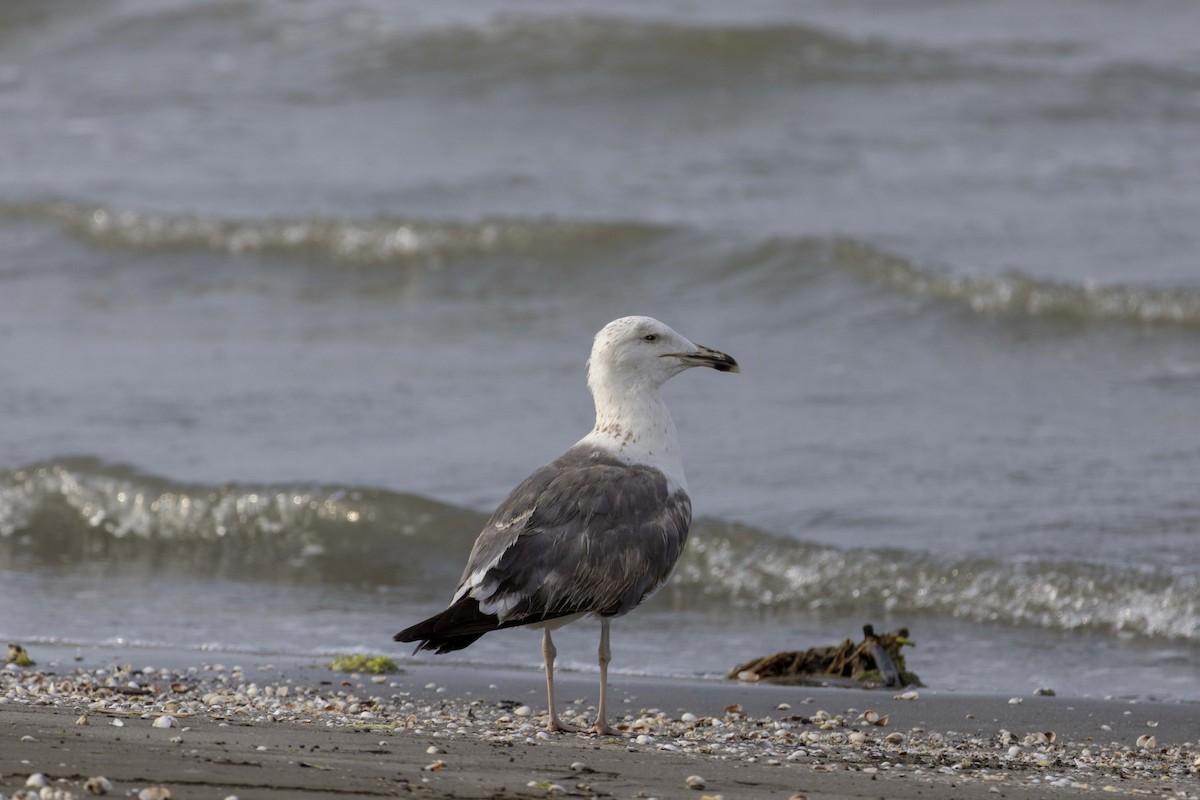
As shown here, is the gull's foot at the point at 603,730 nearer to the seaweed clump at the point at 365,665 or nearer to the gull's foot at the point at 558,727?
the gull's foot at the point at 558,727

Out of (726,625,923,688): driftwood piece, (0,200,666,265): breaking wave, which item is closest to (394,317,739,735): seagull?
(726,625,923,688): driftwood piece

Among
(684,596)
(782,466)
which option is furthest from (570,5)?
(684,596)

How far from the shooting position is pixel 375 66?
65.6 feet

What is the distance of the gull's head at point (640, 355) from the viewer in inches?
236

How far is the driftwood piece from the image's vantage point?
6.39 m

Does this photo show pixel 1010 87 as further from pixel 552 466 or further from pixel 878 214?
pixel 552 466

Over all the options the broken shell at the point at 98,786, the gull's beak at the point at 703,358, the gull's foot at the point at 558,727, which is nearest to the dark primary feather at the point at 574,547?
the gull's foot at the point at 558,727

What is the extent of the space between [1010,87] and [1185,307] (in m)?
6.58

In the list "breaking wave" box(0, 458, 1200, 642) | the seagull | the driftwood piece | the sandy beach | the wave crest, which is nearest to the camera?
the sandy beach

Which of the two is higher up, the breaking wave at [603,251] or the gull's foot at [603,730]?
the breaking wave at [603,251]

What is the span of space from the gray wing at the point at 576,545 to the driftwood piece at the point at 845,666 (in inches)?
41.3

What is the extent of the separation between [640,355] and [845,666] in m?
1.52

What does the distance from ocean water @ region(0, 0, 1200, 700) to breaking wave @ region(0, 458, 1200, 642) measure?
0.02 m

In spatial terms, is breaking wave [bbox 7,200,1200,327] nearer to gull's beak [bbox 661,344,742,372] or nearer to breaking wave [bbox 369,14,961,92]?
breaking wave [bbox 369,14,961,92]
